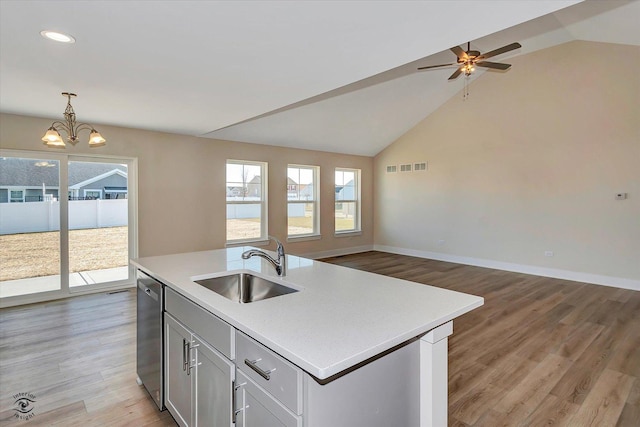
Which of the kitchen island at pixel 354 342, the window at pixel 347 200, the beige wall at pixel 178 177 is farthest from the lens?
the window at pixel 347 200

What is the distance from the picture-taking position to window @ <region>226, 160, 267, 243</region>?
6242mm

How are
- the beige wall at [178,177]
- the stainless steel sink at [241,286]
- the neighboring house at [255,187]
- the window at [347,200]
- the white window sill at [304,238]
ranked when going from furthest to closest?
the window at [347,200] → the white window sill at [304,238] → the neighboring house at [255,187] → the beige wall at [178,177] → the stainless steel sink at [241,286]

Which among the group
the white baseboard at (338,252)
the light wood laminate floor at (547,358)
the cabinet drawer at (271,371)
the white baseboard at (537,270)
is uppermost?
the cabinet drawer at (271,371)

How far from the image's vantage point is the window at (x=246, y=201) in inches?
246

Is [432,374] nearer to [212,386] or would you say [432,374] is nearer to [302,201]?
[212,386]

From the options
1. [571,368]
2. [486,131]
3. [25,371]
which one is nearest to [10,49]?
[25,371]

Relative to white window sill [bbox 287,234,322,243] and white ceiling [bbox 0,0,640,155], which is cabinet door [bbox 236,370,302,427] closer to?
white ceiling [bbox 0,0,640,155]

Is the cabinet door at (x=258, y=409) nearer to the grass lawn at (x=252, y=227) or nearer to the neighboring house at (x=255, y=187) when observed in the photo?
the grass lawn at (x=252, y=227)

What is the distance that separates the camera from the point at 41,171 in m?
4.50

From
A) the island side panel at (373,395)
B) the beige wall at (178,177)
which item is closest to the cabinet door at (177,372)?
the island side panel at (373,395)

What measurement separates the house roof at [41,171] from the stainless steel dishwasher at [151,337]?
10.6 ft

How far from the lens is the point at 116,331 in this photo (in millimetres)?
3479

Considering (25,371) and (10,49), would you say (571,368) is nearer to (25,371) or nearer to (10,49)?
(25,371)

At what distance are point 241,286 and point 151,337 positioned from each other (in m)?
0.71
